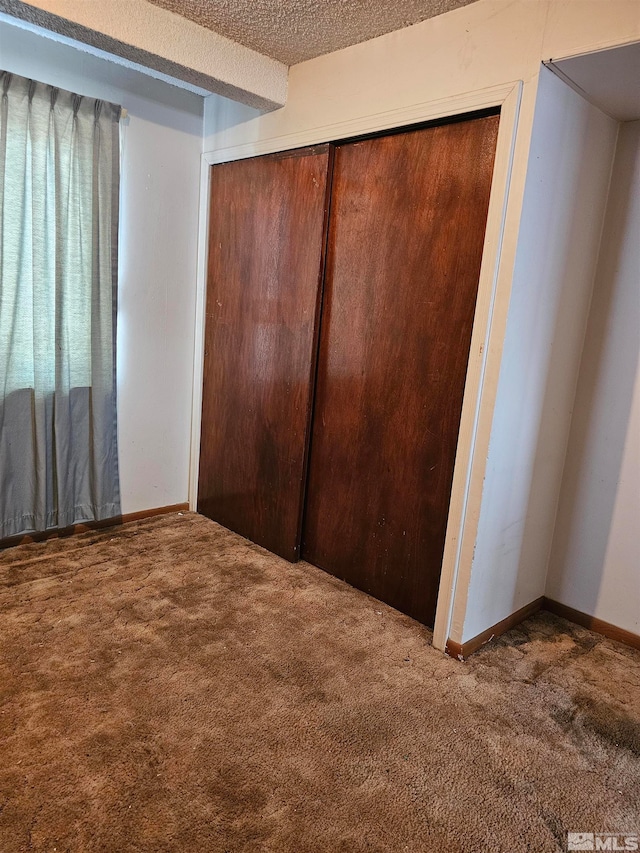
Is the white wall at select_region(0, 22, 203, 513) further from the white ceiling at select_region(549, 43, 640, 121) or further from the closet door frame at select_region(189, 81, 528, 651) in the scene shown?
the white ceiling at select_region(549, 43, 640, 121)

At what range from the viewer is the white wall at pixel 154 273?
2.79 metres

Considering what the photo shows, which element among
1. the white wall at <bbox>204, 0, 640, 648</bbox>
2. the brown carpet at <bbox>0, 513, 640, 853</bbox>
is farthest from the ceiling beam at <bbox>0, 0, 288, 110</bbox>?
the brown carpet at <bbox>0, 513, 640, 853</bbox>

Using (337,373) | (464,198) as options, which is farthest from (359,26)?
(337,373)

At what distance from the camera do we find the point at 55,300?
2.59 m

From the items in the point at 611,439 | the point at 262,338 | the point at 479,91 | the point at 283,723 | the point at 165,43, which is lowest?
the point at 283,723

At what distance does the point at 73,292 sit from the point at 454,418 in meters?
1.84

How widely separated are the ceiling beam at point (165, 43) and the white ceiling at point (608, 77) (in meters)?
1.27

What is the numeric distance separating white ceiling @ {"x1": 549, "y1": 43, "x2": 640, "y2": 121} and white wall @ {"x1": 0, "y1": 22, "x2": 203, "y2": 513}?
1917 mm

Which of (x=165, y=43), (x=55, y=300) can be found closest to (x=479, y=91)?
(x=165, y=43)

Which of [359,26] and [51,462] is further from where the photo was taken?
[51,462]

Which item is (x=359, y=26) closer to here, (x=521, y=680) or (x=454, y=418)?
(x=454, y=418)

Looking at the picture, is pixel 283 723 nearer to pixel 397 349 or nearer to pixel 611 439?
pixel 397 349

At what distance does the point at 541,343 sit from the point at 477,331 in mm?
309

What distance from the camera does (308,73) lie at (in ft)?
8.14
